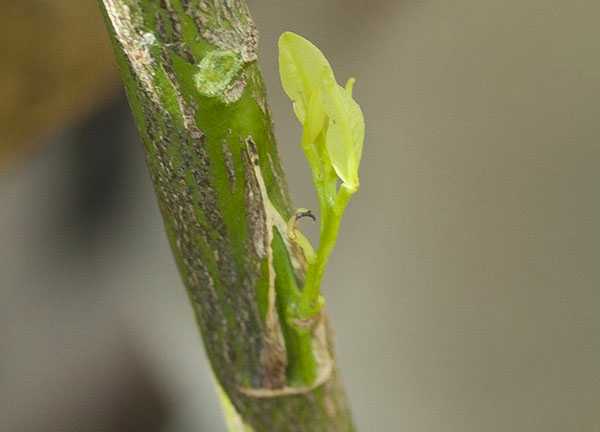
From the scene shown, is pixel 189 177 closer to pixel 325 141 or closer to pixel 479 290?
pixel 325 141

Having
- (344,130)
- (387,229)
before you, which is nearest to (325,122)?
(344,130)

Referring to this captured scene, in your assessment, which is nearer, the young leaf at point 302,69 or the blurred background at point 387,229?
the young leaf at point 302,69

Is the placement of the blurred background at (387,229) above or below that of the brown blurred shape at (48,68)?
below

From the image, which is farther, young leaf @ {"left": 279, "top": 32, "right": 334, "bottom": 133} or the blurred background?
the blurred background

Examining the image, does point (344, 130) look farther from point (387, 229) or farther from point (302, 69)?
point (387, 229)

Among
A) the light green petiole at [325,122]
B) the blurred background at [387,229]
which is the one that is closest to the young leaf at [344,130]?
the light green petiole at [325,122]

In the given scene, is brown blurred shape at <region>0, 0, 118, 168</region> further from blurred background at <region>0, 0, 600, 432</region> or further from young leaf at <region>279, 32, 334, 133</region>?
young leaf at <region>279, 32, 334, 133</region>

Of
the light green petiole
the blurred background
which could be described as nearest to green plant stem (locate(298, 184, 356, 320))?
the light green petiole

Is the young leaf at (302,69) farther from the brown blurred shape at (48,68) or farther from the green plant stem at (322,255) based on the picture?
the brown blurred shape at (48,68)
